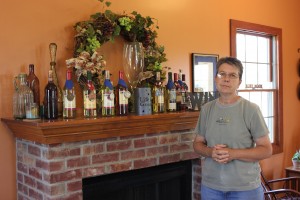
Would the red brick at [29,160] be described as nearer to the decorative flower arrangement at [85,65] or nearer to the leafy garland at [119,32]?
the decorative flower arrangement at [85,65]

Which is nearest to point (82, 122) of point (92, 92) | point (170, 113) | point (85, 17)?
point (92, 92)

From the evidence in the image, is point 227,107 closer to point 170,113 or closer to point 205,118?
point 205,118

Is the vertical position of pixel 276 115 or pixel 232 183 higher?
pixel 276 115

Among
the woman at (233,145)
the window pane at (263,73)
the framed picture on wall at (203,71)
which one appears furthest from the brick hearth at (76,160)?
the window pane at (263,73)

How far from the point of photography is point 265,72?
402 cm

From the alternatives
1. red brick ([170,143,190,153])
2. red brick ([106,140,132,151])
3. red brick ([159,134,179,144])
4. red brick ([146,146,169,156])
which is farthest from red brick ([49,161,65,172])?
red brick ([170,143,190,153])

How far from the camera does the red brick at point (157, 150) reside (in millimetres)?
2356

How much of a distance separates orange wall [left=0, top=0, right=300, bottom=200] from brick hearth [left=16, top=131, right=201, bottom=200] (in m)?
0.16

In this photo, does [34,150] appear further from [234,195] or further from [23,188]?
[234,195]

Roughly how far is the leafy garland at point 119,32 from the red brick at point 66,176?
2.48ft

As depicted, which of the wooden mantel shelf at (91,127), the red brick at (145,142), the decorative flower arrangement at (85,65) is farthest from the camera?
the red brick at (145,142)

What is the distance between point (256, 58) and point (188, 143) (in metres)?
1.81

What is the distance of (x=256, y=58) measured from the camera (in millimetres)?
3916

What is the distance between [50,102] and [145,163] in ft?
2.51
